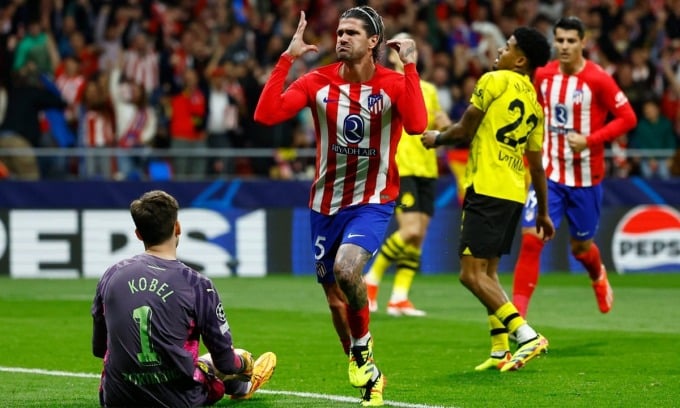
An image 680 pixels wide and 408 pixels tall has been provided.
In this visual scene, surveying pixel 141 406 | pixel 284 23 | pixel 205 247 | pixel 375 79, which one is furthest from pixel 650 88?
pixel 141 406

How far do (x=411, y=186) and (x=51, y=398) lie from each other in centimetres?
633

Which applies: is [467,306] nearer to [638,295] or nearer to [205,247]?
[638,295]

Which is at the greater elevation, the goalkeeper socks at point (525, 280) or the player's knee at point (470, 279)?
the player's knee at point (470, 279)

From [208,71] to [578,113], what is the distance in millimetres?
10105

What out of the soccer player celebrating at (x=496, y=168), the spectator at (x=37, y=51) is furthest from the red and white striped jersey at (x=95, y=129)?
the soccer player celebrating at (x=496, y=168)

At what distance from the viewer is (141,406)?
699cm

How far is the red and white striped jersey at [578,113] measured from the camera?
11.9 metres

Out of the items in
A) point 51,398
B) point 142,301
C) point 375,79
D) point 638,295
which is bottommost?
point 638,295

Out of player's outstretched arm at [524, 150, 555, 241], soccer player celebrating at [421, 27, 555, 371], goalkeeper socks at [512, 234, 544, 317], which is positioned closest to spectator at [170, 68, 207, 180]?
goalkeeper socks at [512, 234, 544, 317]

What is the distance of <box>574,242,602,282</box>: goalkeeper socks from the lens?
12.2 metres

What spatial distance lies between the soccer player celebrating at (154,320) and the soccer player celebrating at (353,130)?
52.0 inches

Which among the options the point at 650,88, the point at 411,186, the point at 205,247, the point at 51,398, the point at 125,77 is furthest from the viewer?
the point at 650,88

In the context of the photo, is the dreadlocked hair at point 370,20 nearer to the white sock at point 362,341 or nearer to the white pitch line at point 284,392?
the white sock at point 362,341

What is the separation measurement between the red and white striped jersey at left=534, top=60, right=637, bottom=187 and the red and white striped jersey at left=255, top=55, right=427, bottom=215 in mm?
3800
